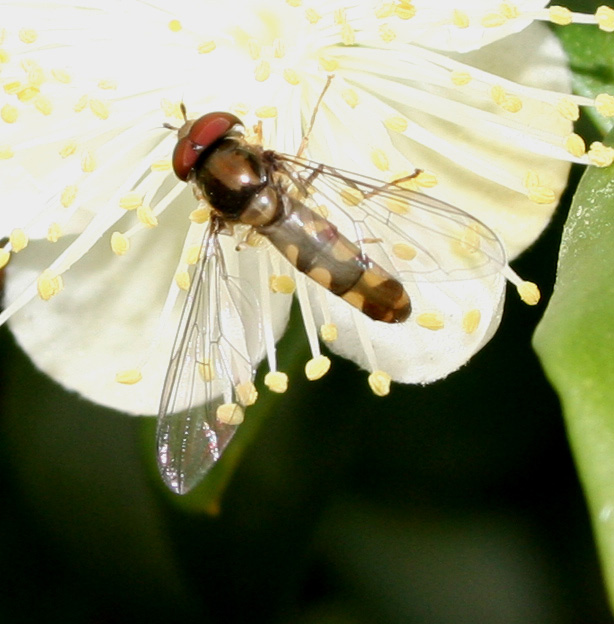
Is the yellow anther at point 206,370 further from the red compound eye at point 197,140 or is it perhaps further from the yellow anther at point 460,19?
the yellow anther at point 460,19

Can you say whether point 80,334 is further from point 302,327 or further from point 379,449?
point 379,449

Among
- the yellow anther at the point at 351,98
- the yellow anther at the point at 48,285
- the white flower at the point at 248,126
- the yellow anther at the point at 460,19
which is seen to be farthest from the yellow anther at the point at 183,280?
the yellow anther at the point at 460,19

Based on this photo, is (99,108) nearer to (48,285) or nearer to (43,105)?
(43,105)

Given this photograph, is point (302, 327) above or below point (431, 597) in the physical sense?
above

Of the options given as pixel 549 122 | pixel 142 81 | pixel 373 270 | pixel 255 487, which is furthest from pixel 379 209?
pixel 255 487

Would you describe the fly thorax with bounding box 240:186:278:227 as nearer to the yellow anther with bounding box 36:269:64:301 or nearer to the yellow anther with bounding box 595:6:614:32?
the yellow anther with bounding box 36:269:64:301

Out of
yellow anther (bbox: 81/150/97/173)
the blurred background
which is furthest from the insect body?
the blurred background
